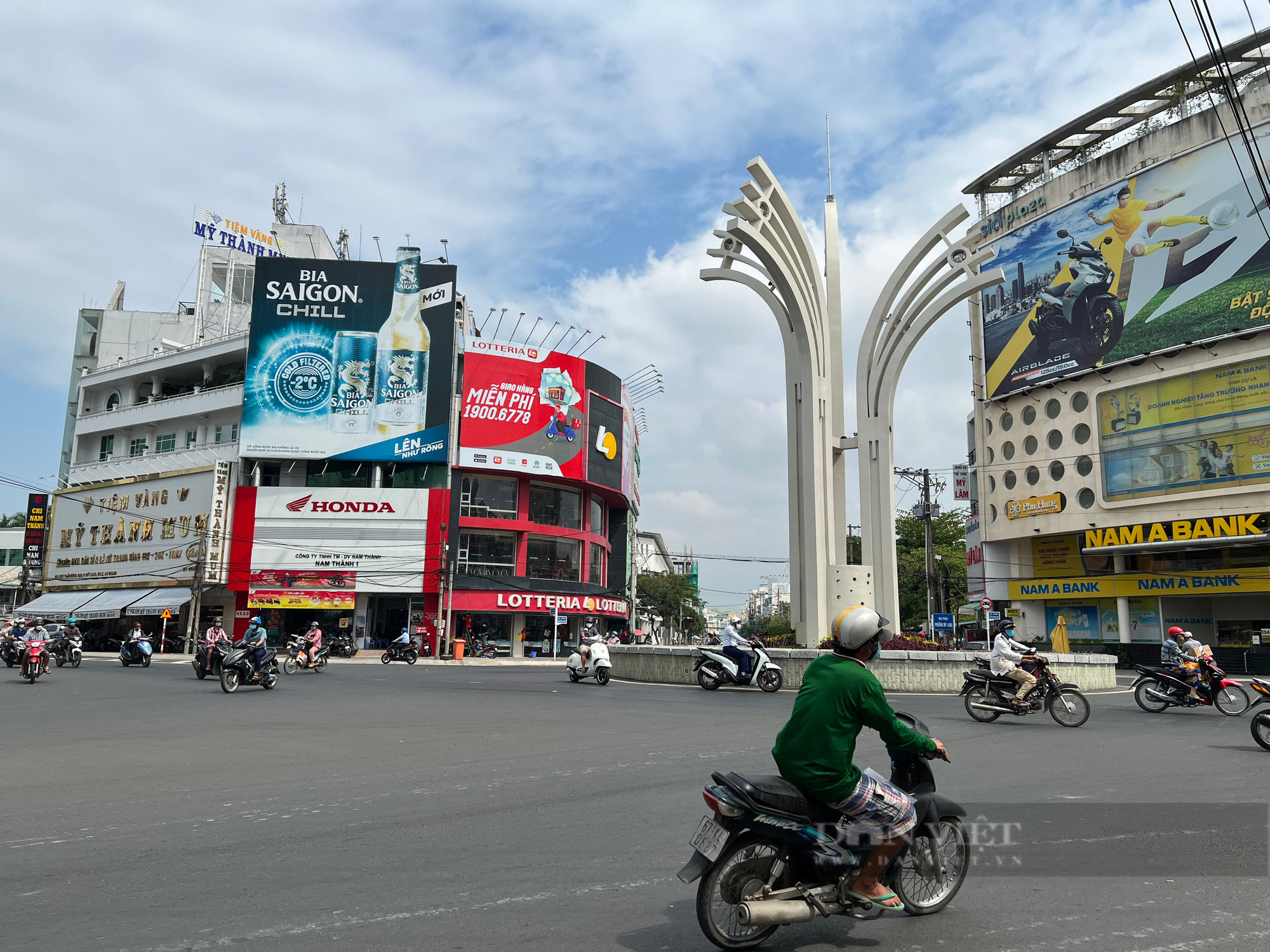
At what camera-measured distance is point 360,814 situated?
6191mm

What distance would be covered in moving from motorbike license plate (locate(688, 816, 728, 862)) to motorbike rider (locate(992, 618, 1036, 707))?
31.5ft

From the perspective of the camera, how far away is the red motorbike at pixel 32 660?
1827 centimetres

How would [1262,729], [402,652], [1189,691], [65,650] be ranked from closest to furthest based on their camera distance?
[1262,729], [1189,691], [65,650], [402,652]

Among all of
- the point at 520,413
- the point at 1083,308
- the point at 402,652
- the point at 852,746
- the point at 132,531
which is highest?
the point at 1083,308

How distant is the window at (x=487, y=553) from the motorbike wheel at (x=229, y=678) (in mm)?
27086

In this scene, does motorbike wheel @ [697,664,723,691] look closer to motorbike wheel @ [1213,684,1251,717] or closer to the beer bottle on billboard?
motorbike wheel @ [1213,684,1251,717]

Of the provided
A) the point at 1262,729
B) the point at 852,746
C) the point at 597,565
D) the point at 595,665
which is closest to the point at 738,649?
the point at 595,665

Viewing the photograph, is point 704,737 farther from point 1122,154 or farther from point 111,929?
point 1122,154

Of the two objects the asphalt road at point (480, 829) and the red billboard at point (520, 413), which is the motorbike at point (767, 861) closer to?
the asphalt road at point (480, 829)

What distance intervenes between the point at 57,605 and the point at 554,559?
2534 centimetres

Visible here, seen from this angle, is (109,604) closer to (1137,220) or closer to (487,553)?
(487,553)

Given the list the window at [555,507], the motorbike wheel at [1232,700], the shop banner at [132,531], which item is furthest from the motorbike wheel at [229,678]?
the window at [555,507]

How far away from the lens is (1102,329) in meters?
40.2

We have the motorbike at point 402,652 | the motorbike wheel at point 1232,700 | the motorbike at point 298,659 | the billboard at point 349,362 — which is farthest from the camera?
the billboard at point 349,362
